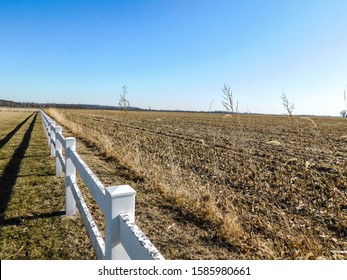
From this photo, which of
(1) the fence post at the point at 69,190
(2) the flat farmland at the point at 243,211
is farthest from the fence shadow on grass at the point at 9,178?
(2) the flat farmland at the point at 243,211

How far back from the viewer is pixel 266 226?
14.0 ft

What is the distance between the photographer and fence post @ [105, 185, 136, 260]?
1897mm

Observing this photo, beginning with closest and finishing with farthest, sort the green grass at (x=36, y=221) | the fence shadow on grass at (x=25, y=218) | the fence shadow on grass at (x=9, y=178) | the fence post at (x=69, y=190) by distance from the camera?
the green grass at (x=36, y=221) < the fence shadow on grass at (x=25, y=218) < the fence post at (x=69, y=190) < the fence shadow on grass at (x=9, y=178)

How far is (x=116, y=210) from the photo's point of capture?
1916mm

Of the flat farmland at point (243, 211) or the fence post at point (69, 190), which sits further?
the fence post at point (69, 190)

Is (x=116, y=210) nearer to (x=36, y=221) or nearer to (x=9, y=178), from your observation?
(x=36, y=221)

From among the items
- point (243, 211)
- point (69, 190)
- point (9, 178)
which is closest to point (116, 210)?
point (69, 190)

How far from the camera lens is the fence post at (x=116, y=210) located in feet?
6.23

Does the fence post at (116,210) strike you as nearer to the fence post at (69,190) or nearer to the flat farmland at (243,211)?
the flat farmland at (243,211)
